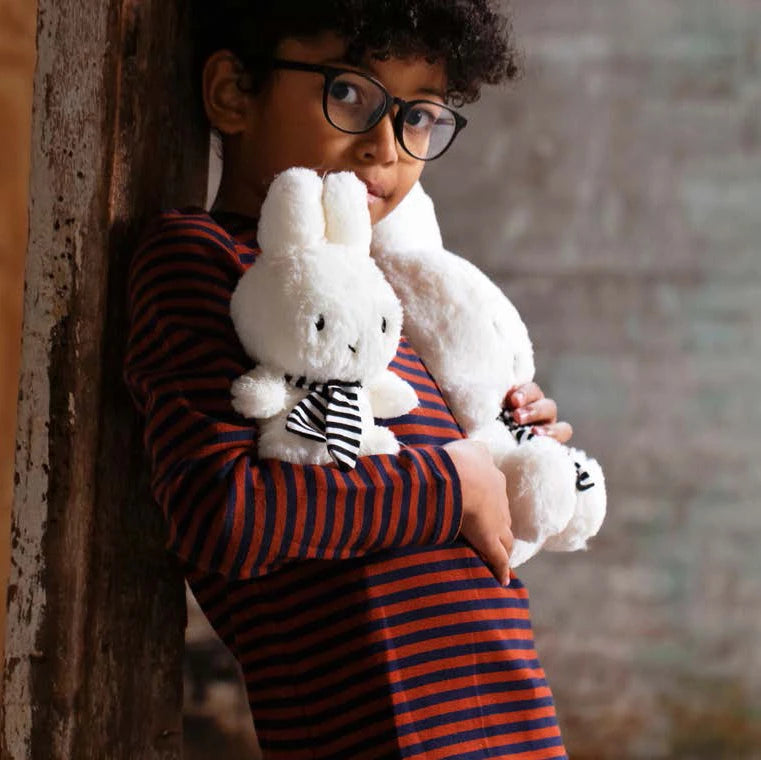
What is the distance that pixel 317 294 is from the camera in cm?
83

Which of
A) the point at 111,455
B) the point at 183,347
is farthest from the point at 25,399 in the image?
the point at 183,347

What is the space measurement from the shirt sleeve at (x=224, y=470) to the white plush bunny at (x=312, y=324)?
0.02m

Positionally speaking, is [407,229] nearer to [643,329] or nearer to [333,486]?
[333,486]

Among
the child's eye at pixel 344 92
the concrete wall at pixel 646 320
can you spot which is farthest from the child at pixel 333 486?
the concrete wall at pixel 646 320

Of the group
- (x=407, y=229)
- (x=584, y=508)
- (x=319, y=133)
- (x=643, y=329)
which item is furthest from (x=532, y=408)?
(x=643, y=329)

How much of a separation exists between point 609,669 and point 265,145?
1.51m

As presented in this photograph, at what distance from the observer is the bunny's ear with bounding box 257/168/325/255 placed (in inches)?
33.1

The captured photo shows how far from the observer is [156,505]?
1062 mm

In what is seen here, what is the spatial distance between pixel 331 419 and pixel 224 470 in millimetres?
89

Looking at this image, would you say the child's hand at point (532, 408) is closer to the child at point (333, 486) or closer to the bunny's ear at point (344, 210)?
the child at point (333, 486)

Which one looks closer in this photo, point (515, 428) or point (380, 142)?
point (380, 142)

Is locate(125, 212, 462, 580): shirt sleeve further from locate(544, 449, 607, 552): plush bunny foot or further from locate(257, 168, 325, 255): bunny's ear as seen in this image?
locate(544, 449, 607, 552): plush bunny foot

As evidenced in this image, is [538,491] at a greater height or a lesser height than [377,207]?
lesser

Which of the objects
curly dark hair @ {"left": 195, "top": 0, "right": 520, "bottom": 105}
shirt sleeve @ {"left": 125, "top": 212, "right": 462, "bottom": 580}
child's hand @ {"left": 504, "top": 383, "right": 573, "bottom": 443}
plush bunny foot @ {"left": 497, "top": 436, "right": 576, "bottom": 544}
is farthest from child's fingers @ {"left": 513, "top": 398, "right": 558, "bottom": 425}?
curly dark hair @ {"left": 195, "top": 0, "right": 520, "bottom": 105}
